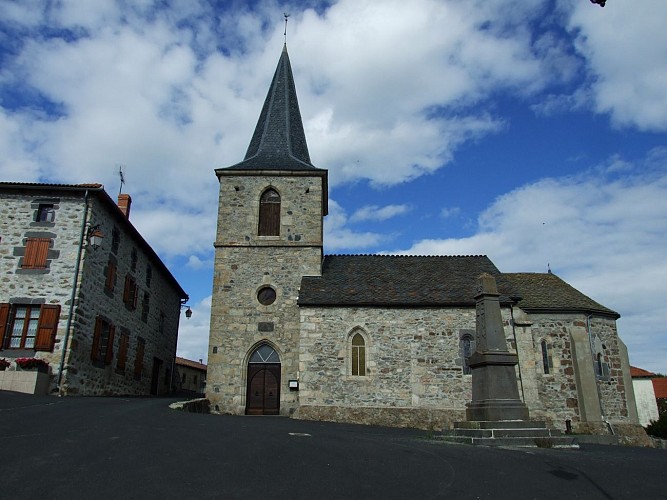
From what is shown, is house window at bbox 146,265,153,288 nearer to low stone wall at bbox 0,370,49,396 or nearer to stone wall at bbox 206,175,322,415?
stone wall at bbox 206,175,322,415

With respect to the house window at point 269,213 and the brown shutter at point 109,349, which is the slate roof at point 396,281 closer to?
the house window at point 269,213

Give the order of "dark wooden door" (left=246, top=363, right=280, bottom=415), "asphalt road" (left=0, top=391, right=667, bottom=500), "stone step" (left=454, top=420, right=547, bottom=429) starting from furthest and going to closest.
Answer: "dark wooden door" (left=246, top=363, right=280, bottom=415) → "stone step" (left=454, top=420, right=547, bottom=429) → "asphalt road" (left=0, top=391, right=667, bottom=500)

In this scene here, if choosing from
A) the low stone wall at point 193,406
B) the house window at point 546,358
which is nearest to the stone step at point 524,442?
the low stone wall at point 193,406

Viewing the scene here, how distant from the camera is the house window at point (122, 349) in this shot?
20153 millimetres

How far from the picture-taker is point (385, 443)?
9.25 m

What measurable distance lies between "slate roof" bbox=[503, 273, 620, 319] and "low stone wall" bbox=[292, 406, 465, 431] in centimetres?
518

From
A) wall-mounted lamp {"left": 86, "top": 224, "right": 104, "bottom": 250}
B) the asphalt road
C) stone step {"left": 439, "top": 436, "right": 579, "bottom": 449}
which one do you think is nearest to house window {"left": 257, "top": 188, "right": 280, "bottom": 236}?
wall-mounted lamp {"left": 86, "top": 224, "right": 104, "bottom": 250}

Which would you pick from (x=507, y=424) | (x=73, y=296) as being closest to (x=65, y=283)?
(x=73, y=296)

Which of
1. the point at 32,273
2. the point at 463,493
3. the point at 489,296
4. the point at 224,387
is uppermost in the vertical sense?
the point at 32,273

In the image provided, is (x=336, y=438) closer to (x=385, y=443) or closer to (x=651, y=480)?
(x=385, y=443)

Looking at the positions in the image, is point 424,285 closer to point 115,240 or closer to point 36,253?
point 115,240

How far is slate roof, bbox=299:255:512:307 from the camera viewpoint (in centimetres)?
1777

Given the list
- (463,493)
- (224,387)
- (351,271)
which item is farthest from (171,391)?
(463,493)

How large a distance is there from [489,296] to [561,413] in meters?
8.50
